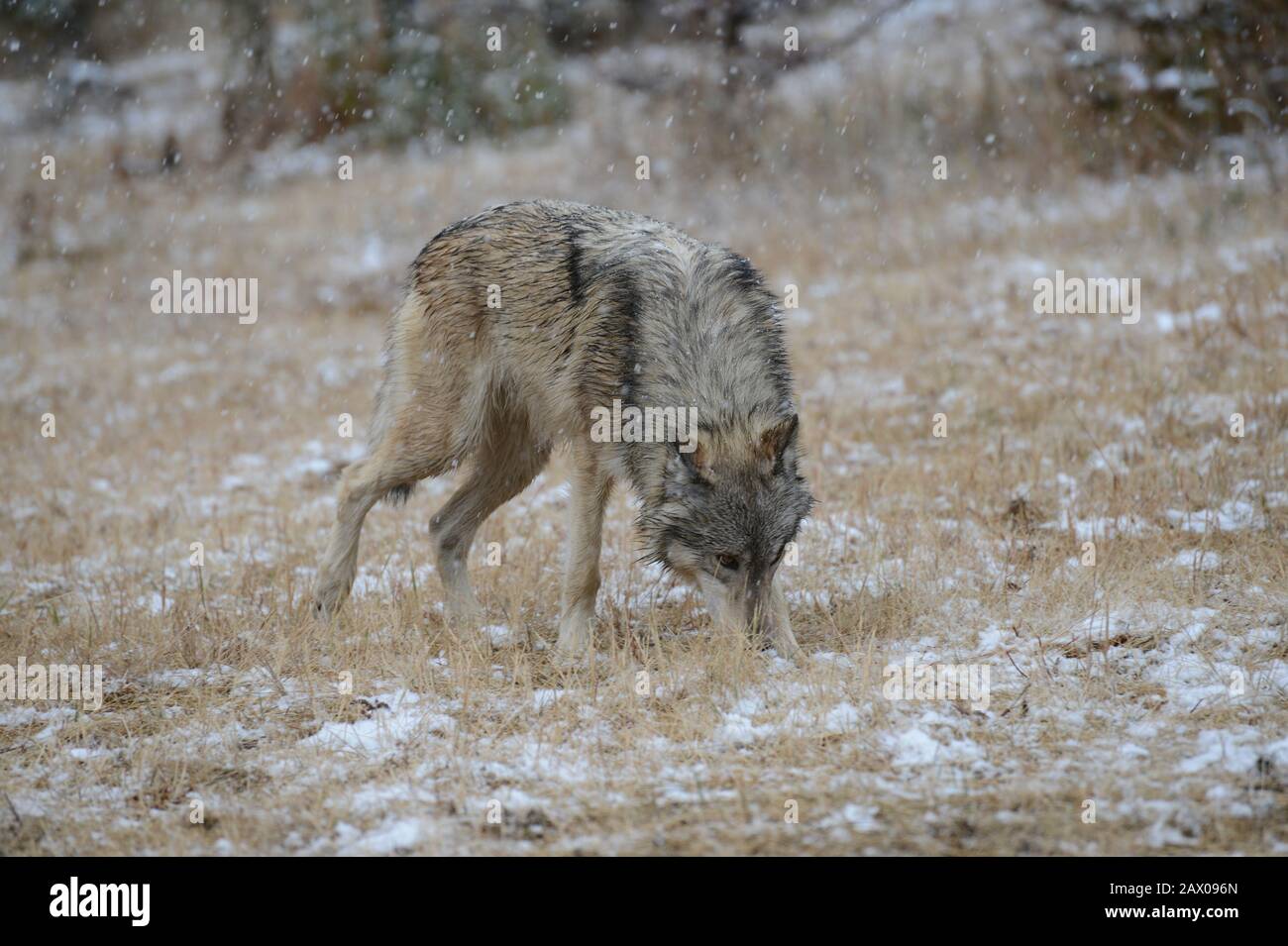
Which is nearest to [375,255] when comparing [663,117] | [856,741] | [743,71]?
[663,117]

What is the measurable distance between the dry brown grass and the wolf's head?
0.28m

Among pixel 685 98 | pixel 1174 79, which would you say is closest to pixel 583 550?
pixel 1174 79

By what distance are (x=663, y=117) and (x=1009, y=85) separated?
4822mm

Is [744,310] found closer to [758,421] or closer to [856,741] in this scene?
[758,421]

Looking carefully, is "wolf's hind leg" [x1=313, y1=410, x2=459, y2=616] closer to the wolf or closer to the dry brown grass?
the wolf

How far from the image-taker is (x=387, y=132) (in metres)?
20.8

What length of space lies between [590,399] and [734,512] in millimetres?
960

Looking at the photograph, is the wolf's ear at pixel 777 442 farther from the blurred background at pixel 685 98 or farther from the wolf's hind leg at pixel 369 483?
the blurred background at pixel 685 98

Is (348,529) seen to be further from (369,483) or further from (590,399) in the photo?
(590,399)

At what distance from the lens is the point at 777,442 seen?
190 inches

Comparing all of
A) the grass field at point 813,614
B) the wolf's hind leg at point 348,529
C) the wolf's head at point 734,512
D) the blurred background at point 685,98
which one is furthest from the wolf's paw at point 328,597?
the blurred background at point 685,98

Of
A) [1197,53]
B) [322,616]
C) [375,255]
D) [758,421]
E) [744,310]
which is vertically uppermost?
[1197,53]

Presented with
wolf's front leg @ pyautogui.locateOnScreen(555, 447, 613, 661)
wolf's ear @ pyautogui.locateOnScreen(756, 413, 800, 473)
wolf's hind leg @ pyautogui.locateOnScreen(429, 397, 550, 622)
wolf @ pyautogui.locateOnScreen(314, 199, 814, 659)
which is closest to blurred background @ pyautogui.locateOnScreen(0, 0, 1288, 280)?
wolf @ pyautogui.locateOnScreen(314, 199, 814, 659)

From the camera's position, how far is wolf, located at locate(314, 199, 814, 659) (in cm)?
486
